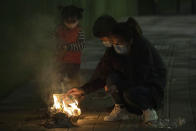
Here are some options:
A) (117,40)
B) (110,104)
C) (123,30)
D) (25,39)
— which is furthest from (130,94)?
(25,39)

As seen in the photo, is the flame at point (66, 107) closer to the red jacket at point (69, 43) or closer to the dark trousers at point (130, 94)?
the dark trousers at point (130, 94)

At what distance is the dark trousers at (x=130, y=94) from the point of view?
19.1 feet

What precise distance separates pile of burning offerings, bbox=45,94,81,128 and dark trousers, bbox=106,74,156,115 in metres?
0.51

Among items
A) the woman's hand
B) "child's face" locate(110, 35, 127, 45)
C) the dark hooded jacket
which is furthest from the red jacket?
"child's face" locate(110, 35, 127, 45)

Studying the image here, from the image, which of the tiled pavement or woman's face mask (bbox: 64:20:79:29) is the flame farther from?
woman's face mask (bbox: 64:20:79:29)

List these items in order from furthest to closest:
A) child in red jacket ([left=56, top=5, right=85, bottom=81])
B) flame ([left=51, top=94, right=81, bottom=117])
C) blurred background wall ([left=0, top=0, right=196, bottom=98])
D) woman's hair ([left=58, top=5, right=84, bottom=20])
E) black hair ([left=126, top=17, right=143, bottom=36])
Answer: blurred background wall ([left=0, top=0, right=196, bottom=98]) < child in red jacket ([left=56, top=5, right=85, bottom=81]) < woman's hair ([left=58, top=5, right=84, bottom=20]) < flame ([left=51, top=94, right=81, bottom=117]) < black hair ([left=126, top=17, right=143, bottom=36])

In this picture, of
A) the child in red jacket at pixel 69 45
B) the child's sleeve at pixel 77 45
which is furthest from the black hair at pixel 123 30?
the child's sleeve at pixel 77 45

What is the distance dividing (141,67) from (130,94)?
34 centimetres

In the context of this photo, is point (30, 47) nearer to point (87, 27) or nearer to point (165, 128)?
point (165, 128)

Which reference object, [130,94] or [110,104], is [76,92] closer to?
[130,94]

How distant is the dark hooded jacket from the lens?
5.84 metres

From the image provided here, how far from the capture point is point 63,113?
6031 mm

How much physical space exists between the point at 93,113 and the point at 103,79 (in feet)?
2.08

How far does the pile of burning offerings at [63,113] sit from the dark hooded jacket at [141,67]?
0.86 ft
